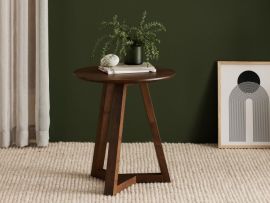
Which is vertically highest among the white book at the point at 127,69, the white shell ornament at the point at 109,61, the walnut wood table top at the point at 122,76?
the white shell ornament at the point at 109,61

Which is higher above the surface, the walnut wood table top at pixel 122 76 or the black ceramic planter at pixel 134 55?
the black ceramic planter at pixel 134 55

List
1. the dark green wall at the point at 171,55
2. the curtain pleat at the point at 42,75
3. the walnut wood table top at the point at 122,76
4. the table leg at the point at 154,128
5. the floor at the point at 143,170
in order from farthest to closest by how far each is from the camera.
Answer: the dark green wall at the point at 171,55, the curtain pleat at the point at 42,75, the table leg at the point at 154,128, the floor at the point at 143,170, the walnut wood table top at the point at 122,76

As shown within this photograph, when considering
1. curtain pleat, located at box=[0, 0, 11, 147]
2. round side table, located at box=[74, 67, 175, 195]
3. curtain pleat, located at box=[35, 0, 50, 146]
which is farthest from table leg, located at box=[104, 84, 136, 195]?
curtain pleat, located at box=[0, 0, 11, 147]

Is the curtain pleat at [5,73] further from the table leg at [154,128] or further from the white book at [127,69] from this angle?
the table leg at [154,128]

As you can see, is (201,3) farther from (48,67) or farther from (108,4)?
(48,67)

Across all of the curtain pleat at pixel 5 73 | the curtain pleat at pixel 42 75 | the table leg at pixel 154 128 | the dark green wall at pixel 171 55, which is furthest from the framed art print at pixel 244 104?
the curtain pleat at pixel 5 73

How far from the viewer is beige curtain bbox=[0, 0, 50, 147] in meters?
3.79

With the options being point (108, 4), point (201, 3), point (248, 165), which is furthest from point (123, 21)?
point (248, 165)

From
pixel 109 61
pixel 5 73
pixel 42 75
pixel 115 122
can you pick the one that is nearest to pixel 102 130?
pixel 115 122

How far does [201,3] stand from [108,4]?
0.55m

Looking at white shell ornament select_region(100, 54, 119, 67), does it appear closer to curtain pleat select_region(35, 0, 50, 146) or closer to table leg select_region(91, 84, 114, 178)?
table leg select_region(91, 84, 114, 178)

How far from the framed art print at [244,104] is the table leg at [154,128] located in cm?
76

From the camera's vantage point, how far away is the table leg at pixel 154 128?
10.5ft

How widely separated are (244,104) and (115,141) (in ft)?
3.86
